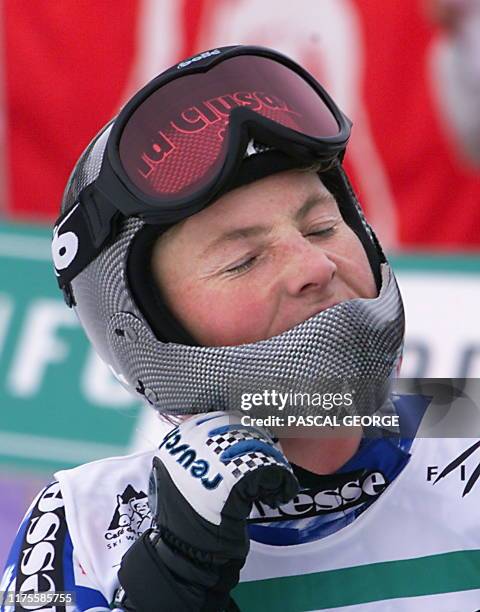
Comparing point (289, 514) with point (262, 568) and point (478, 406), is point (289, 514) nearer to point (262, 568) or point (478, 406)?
point (262, 568)

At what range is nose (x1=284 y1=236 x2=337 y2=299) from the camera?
5.05ft

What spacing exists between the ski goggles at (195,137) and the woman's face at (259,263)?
0.04m

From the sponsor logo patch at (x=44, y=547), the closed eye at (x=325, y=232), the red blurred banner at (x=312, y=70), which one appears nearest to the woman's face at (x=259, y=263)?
the closed eye at (x=325, y=232)

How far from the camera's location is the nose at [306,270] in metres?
1.54

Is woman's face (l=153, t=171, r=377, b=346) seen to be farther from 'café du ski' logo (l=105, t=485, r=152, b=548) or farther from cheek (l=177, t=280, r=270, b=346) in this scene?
'café du ski' logo (l=105, t=485, r=152, b=548)

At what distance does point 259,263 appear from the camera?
1577 millimetres

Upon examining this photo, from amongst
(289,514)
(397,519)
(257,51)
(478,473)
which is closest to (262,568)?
(289,514)

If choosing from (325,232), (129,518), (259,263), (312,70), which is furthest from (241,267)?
(312,70)

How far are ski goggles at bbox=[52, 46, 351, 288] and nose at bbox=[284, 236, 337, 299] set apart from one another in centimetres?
13

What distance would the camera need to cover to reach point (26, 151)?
388 centimetres

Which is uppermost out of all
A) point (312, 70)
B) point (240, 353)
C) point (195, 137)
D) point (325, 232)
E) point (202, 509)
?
point (195, 137)

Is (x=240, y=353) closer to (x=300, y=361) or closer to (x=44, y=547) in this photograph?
(x=300, y=361)

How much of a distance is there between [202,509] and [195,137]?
502mm

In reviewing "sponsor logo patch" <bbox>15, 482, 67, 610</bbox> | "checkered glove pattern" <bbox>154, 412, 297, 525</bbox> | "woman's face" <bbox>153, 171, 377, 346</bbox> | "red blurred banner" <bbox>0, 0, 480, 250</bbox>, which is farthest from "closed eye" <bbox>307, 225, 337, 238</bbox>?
"red blurred banner" <bbox>0, 0, 480, 250</bbox>
